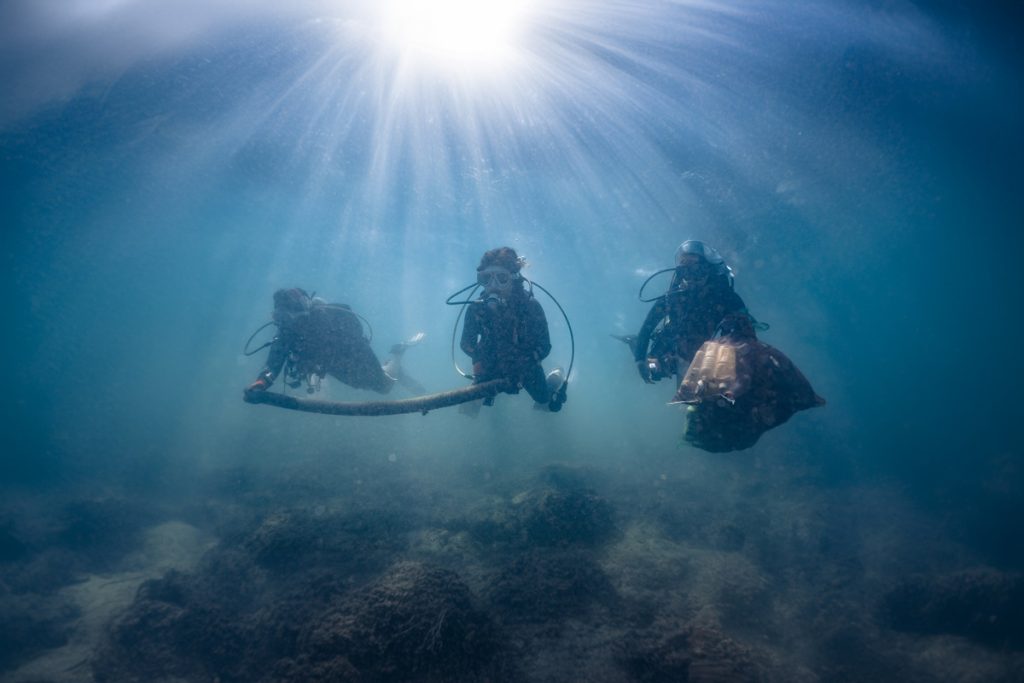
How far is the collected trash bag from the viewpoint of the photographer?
13.1 ft

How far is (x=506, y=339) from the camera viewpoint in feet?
20.3

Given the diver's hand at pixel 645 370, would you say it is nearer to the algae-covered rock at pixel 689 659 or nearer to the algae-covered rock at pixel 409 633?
the algae-covered rock at pixel 689 659

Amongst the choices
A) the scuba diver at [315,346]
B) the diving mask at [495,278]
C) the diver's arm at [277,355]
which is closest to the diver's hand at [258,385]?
the scuba diver at [315,346]

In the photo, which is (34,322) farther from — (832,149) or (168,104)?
(832,149)

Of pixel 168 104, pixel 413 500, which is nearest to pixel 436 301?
pixel 168 104

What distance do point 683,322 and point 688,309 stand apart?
0.72 feet

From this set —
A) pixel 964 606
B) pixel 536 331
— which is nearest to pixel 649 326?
pixel 536 331

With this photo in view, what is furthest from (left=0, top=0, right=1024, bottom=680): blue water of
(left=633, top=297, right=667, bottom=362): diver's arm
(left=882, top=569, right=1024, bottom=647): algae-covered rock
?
(left=633, top=297, right=667, bottom=362): diver's arm

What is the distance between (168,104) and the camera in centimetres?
1553

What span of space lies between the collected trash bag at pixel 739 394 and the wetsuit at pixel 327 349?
6893 mm

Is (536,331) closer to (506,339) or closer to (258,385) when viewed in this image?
(506,339)

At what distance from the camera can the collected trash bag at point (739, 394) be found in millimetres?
3988

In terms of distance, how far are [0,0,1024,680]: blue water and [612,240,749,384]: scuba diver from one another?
5.24 meters

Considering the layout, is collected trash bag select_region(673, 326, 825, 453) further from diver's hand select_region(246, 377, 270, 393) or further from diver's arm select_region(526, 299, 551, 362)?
diver's hand select_region(246, 377, 270, 393)
